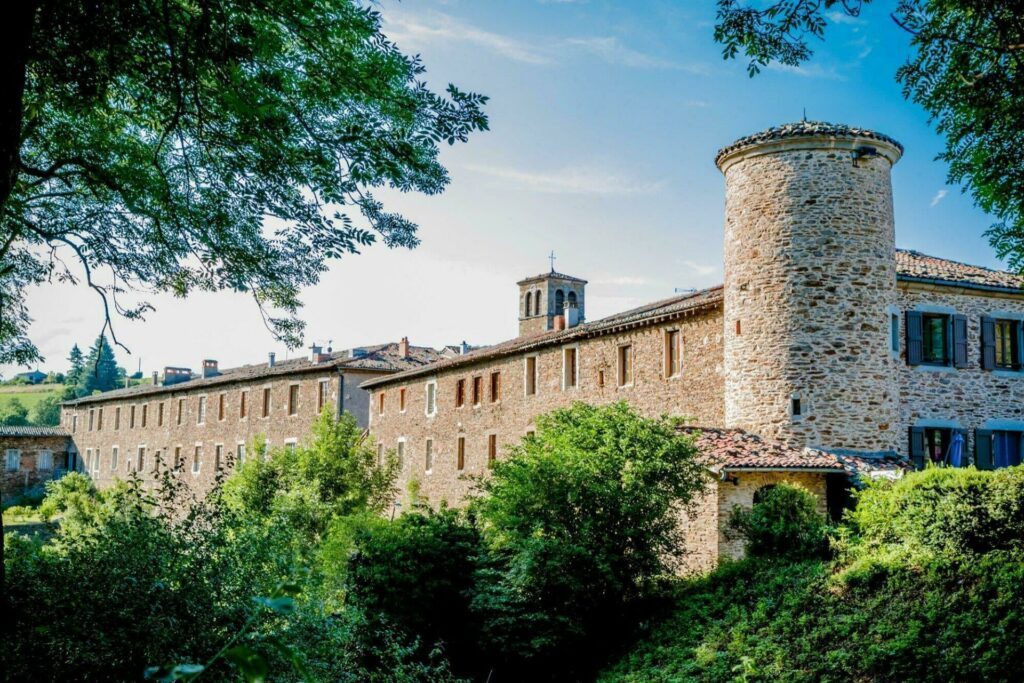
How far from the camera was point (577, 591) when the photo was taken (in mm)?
17250

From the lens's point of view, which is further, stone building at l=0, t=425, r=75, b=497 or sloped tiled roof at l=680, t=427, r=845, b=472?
stone building at l=0, t=425, r=75, b=497

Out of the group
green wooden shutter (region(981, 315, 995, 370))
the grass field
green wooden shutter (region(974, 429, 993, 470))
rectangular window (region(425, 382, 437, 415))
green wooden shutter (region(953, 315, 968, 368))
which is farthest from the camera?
the grass field

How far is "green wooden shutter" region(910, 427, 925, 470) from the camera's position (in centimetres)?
2078

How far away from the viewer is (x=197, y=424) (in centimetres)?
4778

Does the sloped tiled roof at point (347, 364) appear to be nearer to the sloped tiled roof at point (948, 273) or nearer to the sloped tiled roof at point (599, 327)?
the sloped tiled roof at point (599, 327)

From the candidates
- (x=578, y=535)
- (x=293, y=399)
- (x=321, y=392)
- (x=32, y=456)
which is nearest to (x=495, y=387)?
(x=578, y=535)

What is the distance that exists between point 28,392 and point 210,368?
4394cm

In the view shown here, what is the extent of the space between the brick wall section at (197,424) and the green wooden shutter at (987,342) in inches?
950

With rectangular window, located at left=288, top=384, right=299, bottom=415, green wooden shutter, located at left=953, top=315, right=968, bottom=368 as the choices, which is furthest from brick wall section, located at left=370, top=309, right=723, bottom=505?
green wooden shutter, located at left=953, top=315, right=968, bottom=368

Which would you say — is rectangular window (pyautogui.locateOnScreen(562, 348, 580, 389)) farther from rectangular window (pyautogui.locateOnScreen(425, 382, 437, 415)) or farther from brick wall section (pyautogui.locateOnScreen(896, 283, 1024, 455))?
brick wall section (pyautogui.locateOnScreen(896, 283, 1024, 455))

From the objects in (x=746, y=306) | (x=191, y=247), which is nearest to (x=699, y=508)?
(x=746, y=306)

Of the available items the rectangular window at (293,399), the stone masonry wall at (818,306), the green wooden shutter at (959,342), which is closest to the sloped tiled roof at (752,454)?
the stone masonry wall at (818,306)

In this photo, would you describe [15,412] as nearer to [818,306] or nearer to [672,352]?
[672,352]

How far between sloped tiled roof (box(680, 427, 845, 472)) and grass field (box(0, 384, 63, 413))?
73.6m
